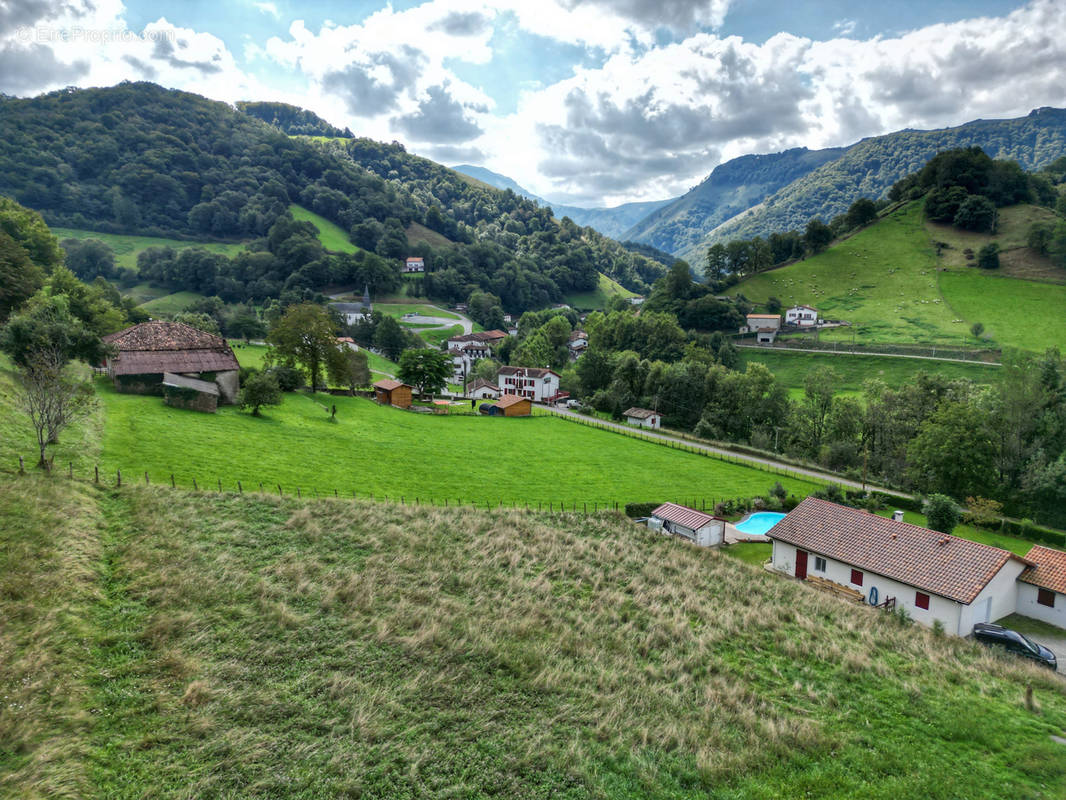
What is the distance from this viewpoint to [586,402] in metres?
71.9

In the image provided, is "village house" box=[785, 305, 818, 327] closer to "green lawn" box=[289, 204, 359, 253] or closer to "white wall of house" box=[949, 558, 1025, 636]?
"white wall of house" box=[949, 558, 1025, 636]

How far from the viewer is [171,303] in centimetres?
9875

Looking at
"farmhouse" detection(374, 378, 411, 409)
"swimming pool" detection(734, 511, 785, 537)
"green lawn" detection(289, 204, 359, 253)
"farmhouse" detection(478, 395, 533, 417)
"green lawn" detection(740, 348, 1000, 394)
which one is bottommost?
"swimming pool" detection(734, 511, 785, 537)

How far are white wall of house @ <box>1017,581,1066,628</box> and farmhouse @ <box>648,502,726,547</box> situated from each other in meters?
12.6

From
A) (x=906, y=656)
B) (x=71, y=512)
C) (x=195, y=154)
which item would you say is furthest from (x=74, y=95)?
(x=906, y=656)

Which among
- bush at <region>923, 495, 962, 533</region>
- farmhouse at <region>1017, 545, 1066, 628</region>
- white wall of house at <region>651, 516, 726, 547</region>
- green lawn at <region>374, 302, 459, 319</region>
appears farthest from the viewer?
green lawn at <region>374, 302, 459, 319</region>

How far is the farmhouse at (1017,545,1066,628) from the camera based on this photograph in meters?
21.4

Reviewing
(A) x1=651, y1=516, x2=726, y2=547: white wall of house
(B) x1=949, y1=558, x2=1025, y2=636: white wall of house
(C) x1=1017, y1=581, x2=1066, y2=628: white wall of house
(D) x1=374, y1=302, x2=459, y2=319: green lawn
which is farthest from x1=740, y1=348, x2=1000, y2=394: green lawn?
(D) x1=374, y1=302, x2=459, y2=319: green lawn

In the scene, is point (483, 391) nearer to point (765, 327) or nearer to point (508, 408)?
point (508, 408)

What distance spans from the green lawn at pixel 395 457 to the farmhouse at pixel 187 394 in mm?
983

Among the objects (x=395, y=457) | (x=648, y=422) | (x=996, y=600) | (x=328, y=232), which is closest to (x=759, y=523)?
(x=996, y=600)

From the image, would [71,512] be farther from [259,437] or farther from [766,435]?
[766,435]

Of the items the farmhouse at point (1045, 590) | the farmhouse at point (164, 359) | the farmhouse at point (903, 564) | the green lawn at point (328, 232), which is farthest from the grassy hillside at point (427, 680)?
the green lawn at point (328, 232)

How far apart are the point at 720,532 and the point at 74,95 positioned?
710 ft
